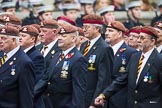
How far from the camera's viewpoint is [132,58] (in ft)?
52.4

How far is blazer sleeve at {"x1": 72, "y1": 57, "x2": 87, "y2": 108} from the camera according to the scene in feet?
51.0

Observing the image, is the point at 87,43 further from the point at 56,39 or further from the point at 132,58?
the point at 132,58

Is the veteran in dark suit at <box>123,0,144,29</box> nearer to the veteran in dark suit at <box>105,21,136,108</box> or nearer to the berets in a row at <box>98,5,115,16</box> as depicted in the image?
the berets in a row at <box>98,5,115,16</box>

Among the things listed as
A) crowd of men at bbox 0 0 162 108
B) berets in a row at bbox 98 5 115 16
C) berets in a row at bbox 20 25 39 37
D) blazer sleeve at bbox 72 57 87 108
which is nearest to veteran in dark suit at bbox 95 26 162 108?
crowd of men at bbox 0 0 162 108

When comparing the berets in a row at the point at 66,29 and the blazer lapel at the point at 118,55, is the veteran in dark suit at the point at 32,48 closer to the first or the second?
the berets in a row at the point at 66,29

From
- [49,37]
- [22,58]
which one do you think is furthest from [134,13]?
[22,58]

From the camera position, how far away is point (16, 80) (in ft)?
46.8

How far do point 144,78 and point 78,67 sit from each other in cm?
105

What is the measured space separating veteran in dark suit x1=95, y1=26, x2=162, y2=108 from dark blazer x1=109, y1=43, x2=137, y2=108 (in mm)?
1260

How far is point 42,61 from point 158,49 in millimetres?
2122

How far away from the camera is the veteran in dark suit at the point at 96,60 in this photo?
1669 centimetres

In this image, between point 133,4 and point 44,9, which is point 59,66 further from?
point 133,4

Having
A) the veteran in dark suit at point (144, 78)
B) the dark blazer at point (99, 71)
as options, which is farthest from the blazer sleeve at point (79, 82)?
the dark blazer at point (99, 71)

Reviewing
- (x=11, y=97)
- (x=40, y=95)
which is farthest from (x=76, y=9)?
(x=11, y=97)
